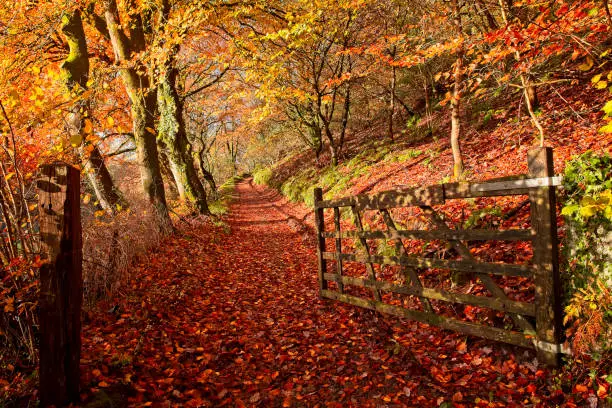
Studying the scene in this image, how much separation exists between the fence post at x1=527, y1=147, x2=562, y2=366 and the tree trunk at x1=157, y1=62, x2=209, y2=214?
11.0 m

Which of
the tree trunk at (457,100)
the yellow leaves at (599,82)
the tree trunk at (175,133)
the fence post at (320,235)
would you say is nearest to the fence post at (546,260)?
the yellow leaves at (599,82)

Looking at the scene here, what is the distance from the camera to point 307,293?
682 cm

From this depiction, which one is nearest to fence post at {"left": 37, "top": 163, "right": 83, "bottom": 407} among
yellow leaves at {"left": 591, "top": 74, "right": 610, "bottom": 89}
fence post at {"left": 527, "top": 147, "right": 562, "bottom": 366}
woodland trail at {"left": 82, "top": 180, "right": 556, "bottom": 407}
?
woodland trail at {"left": 82, "top": 180, "right": 556, "bottom": 407}

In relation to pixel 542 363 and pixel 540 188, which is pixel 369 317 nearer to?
pixel 542 363

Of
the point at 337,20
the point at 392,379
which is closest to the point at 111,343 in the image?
the point at 392,379

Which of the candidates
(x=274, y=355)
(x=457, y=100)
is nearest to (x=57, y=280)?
(x=274, y=355)

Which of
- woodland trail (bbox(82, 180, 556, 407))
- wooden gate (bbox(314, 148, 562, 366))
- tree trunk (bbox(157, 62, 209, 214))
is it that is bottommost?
woodland trail (bbox(82, 180, 556, 407))

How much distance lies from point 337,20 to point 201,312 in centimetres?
1186

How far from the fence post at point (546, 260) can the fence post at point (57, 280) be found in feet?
13.9

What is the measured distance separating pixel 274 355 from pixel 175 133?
9.45 metres

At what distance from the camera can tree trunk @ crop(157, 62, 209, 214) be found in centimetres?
1188

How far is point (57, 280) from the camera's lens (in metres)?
2.92

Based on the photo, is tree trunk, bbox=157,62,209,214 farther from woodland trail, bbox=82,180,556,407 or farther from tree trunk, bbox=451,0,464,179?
tree trunk, bbox=451,0,464,179

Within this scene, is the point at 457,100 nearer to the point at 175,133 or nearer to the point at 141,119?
the point at 141,119
